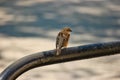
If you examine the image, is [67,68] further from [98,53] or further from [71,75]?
[98,53]

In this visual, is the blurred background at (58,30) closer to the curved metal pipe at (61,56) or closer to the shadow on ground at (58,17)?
the shadow on ground at (58,17)

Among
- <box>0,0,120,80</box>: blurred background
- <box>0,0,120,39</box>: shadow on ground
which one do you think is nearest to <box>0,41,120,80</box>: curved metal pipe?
<box>0,0,120,80</box>: blurred background

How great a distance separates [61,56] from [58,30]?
3.06 metres

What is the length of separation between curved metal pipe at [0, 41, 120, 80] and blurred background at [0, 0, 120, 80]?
2150 mm

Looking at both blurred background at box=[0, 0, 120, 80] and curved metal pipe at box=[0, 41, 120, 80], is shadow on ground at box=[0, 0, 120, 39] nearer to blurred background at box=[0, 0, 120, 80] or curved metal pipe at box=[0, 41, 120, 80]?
blurred background at box=[0, 0, 120, 80]

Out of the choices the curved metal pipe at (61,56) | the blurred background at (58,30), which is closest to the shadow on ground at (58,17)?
the blurred background at (58,30)

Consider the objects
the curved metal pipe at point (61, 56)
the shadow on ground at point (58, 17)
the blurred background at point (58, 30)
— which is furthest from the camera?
the shadow on ground at point (58, 17)

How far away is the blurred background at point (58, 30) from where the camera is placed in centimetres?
291

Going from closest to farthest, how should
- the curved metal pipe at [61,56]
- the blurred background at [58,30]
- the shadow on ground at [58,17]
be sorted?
the curved metal pipe at [61,56]
the blurred background at [58,30]
the shadow on ground at [58,17]

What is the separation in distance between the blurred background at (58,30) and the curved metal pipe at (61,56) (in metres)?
2.15

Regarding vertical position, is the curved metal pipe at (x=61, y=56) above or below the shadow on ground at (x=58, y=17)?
above

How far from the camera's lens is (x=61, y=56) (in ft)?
2.16

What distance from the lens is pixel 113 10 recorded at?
4215 millimetres

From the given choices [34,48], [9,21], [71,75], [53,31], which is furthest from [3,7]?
[71,75]
